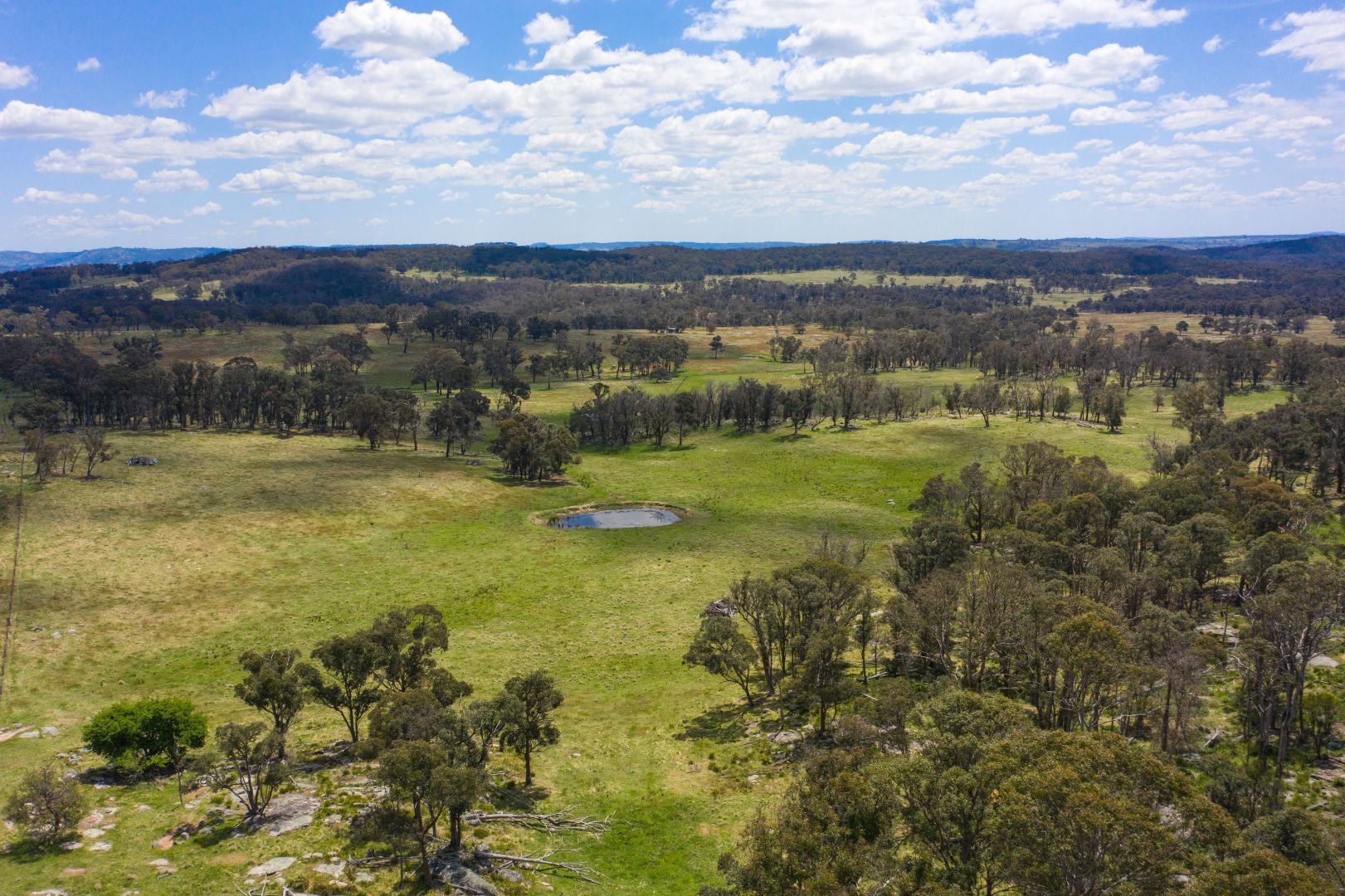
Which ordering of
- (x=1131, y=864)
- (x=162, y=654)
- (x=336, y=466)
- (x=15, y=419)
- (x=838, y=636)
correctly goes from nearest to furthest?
(x=1131, y=864) < (x=838, y=636) < (x=162, y=654) < (x=336, y=466) < (x=15, y=419)

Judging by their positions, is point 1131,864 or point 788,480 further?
point 788,480

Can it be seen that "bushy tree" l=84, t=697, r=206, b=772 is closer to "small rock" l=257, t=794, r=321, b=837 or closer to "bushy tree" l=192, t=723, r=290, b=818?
"bushy tree" l=192, t=723, r=290, b=818

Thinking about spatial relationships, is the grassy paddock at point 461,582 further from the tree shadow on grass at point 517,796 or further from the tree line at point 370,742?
the tree line at point 370,742

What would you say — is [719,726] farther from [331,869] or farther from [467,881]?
[331,869]

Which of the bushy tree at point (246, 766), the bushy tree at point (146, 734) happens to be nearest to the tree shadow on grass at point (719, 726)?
the bushy tree at point (246, 766)

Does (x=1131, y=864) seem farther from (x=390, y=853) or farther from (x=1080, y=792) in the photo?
(x=390, y=853)

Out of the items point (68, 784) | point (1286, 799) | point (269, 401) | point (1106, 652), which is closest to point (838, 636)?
point (1106, 652)

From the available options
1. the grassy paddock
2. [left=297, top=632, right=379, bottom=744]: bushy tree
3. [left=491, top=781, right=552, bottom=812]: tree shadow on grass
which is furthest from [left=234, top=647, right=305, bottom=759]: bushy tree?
[left=491, top=781, right=552, bottom=812]: tree shadow on grass
